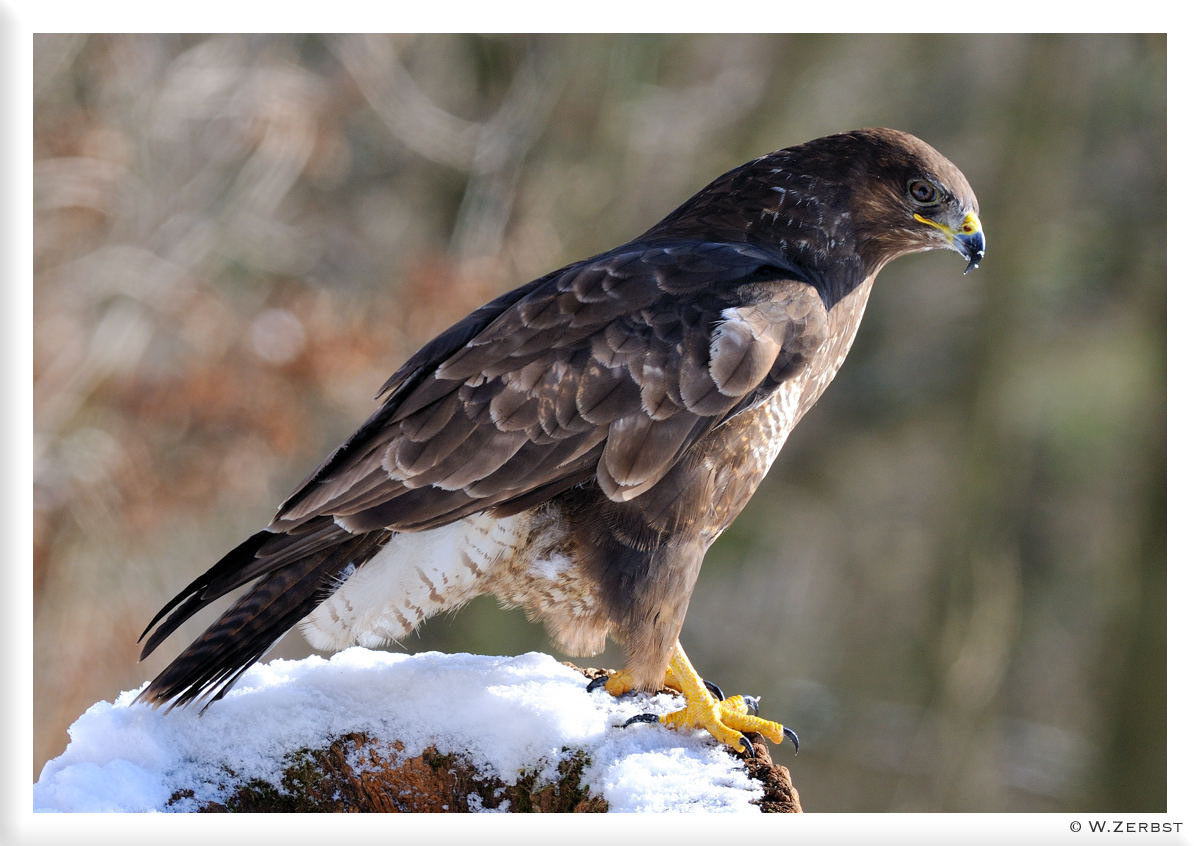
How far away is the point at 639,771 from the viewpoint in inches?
120

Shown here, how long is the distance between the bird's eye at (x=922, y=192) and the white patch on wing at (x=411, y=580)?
4.91 ft

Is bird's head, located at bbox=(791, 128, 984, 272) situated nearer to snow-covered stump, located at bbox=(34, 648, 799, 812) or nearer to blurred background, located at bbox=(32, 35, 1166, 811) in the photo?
snow-covered stump, located at bbox=(34, 648, 799, 812)

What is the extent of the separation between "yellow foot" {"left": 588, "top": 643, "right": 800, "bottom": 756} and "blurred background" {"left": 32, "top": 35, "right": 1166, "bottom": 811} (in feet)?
17.3

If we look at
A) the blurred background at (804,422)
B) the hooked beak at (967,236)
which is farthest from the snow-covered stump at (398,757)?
the blurred background at (804,422)

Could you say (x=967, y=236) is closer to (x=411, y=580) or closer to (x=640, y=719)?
(x=640, y=719)

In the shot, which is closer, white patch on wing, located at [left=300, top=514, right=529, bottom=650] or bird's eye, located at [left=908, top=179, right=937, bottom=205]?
white patch on wing, located at [left=300, top=514, right=529, bottom=650]

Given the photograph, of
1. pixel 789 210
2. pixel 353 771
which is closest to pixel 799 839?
pixel 353 771

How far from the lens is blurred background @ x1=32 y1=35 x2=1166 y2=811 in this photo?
806 cm

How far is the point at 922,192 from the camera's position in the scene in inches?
148

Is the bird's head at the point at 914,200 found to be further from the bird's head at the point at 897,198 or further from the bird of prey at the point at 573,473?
the bird of prey at the point at 573,473

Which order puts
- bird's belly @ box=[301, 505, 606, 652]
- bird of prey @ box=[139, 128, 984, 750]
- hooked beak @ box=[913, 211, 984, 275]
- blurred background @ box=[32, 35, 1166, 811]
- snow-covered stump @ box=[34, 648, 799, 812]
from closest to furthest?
snow-covered stump @ box=[34, 648, 799, 812] → bird of prey @ box=[139, 128, 984, 750] → bird's belly @ box=[301, 505, 606, 652] → hooked beak @ box=[913, 211, 984, 275] → blurred background @ box=[32, 35, 1166, 811]

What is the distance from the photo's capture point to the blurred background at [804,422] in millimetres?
8062

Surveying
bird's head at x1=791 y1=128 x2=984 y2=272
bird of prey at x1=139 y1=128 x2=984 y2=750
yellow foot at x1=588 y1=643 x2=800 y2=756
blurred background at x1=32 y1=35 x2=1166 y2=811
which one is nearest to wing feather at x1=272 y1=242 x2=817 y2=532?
bird of prey at x1=139 y1=128 x2=984 y2=750

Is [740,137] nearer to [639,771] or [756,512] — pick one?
[756,512]
